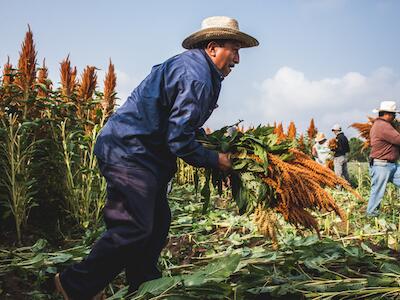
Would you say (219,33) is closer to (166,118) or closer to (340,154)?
(166,118)

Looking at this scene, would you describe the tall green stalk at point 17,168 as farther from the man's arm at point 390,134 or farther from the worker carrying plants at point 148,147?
the man's arm at point 390,134

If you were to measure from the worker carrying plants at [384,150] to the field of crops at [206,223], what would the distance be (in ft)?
2.74

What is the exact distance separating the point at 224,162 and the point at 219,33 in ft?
2.44

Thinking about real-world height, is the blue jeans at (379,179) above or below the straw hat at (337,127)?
below

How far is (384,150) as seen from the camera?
6262 millimetres

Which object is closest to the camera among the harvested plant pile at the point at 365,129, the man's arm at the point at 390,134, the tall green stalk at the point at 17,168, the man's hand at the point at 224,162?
the man's hand at the point at 224,162

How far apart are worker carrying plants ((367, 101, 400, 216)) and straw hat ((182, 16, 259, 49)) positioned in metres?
4.28

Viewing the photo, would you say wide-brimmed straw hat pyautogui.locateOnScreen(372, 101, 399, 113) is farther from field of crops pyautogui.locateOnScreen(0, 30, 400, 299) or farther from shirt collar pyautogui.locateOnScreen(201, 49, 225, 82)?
shirt collar pyautogui.locateOnScreen(201, 49, 225, 82)

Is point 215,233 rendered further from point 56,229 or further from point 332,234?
point 56,229

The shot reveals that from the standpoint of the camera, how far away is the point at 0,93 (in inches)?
176

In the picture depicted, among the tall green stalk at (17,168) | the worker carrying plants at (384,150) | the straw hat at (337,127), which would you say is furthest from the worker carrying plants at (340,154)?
the tall green stalk at (17,168)

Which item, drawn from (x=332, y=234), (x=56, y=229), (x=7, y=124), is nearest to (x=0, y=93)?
(x=7, y=124)

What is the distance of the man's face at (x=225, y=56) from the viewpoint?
2.48 m

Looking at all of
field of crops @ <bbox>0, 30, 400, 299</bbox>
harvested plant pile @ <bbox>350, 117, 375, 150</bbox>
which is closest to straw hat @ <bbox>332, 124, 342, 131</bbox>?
harvested plant pile @ <bbox>350, 117, 375, 150</bbox>
